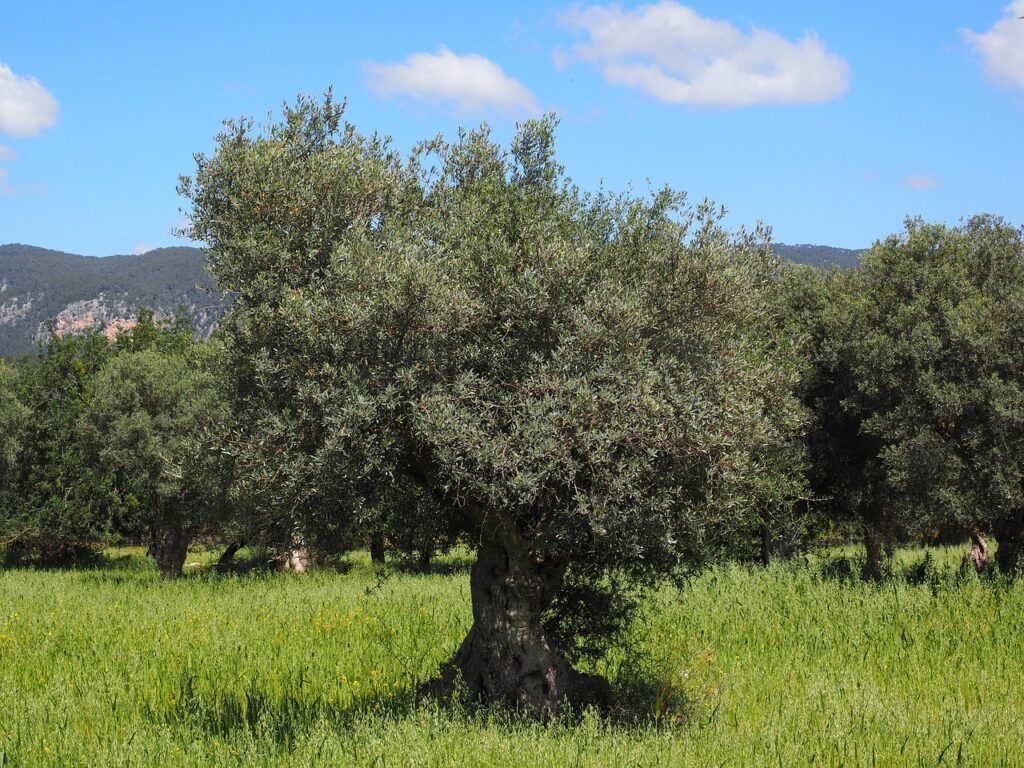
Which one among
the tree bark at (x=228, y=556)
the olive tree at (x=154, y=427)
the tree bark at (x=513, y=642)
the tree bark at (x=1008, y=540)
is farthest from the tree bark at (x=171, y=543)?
the tree bark at (x=1008, y=540)

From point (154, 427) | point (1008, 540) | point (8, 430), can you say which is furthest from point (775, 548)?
point (8, 430)

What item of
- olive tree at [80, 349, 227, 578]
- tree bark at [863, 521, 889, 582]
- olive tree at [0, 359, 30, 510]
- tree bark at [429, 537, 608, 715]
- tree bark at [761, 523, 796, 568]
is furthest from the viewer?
olive tree at [0, 359, 30, 510]

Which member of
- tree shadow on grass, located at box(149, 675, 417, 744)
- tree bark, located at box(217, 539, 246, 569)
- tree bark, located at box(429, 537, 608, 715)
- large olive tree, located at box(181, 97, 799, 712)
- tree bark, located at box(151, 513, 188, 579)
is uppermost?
large olive tree, located at box(181, 97, 799, 712)

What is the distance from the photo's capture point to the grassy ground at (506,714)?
9312mm

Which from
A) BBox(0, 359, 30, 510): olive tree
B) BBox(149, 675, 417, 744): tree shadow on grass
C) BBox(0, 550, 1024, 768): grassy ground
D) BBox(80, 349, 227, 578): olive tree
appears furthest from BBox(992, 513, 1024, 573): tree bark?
BBox(0, 359, 30, 510): olive tree

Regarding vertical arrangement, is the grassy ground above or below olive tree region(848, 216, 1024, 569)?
below

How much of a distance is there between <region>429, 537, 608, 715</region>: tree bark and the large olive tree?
1.0 inches

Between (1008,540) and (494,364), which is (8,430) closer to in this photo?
(494,364)

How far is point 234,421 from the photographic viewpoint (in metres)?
9.57

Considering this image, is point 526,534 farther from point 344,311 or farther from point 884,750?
point 884,750

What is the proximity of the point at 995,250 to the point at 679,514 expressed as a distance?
16.2 metres

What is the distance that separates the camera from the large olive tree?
344 inches

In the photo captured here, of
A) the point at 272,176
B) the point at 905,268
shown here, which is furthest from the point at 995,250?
the point at 272,176

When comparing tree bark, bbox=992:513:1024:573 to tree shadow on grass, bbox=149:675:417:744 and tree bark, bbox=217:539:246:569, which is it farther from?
tree bark, bbox=217:539:246:569
